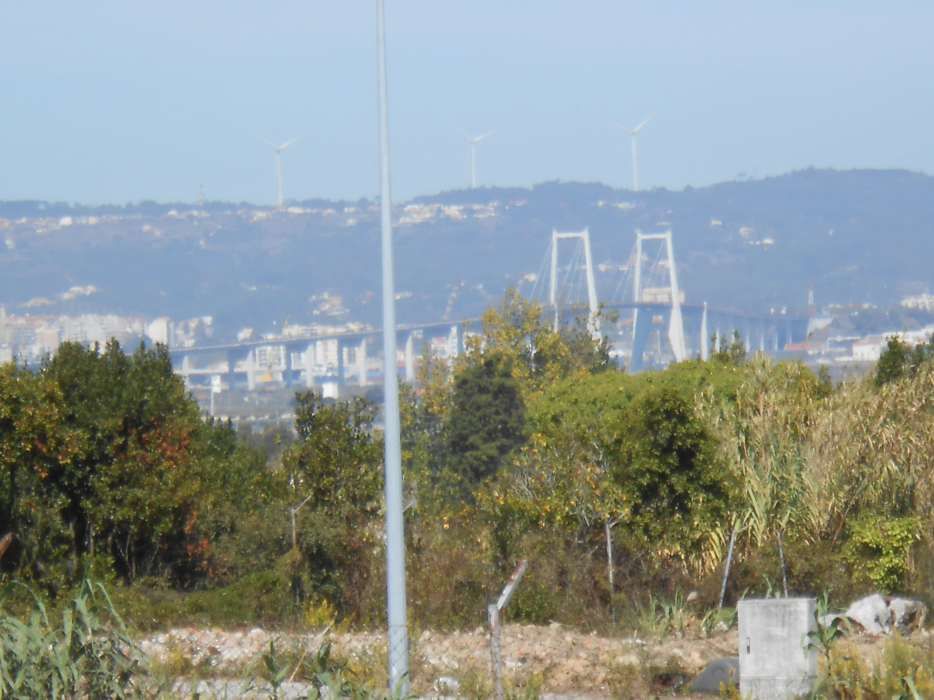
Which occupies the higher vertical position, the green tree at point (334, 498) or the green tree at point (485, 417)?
the green tree at point (334, 498)

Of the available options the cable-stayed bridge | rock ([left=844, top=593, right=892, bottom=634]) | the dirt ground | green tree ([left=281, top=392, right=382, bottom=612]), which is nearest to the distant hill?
the cable-stayed bridge

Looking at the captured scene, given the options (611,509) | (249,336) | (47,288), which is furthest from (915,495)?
(47,288)

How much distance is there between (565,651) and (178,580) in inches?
282

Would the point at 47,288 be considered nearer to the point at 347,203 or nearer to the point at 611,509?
the point at 347,203

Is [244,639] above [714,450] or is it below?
below

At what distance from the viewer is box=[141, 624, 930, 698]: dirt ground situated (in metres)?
10.4

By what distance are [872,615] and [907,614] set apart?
1.12 ft

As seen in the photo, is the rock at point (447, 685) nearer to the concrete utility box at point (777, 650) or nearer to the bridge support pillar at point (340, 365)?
the concrete utility box at point (777, 650)

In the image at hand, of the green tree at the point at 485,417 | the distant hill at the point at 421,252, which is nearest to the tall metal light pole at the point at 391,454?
the green tree at the point at 485,417

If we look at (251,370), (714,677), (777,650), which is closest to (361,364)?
(251,370)

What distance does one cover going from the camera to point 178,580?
1794cm

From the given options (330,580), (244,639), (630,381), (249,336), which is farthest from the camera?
(249,336)

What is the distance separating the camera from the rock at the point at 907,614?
13391 millimetres

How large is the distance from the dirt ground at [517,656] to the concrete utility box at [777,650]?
0.81 metres
